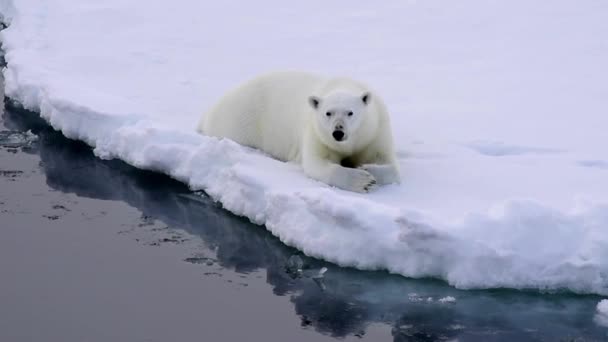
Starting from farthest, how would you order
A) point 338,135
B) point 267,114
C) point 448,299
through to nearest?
point 267,114
point 338,135
point 448,299

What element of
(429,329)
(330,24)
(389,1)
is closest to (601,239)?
(429,329)

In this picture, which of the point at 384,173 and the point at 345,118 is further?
the point at 384,173

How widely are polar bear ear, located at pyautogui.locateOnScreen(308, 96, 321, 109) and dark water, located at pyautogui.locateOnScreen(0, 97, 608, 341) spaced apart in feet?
2.89

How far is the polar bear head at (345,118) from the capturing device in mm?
6223

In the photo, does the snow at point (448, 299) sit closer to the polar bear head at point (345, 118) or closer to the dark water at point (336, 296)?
the dark water at point (336, 296)

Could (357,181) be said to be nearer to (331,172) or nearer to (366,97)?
(331,172)

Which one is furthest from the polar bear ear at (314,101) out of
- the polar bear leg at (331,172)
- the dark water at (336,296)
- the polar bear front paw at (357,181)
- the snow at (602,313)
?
the snow at (602,313)

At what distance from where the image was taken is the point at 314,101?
6410mm

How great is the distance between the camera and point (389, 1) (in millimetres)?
12898

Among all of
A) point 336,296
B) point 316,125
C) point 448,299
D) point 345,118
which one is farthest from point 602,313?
point 316,125

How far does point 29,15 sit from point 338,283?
28.2 feet

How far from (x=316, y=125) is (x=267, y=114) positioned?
3.07 feet

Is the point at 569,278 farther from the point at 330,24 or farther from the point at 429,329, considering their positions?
the point at 330,24

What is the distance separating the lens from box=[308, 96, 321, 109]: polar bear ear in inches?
251
